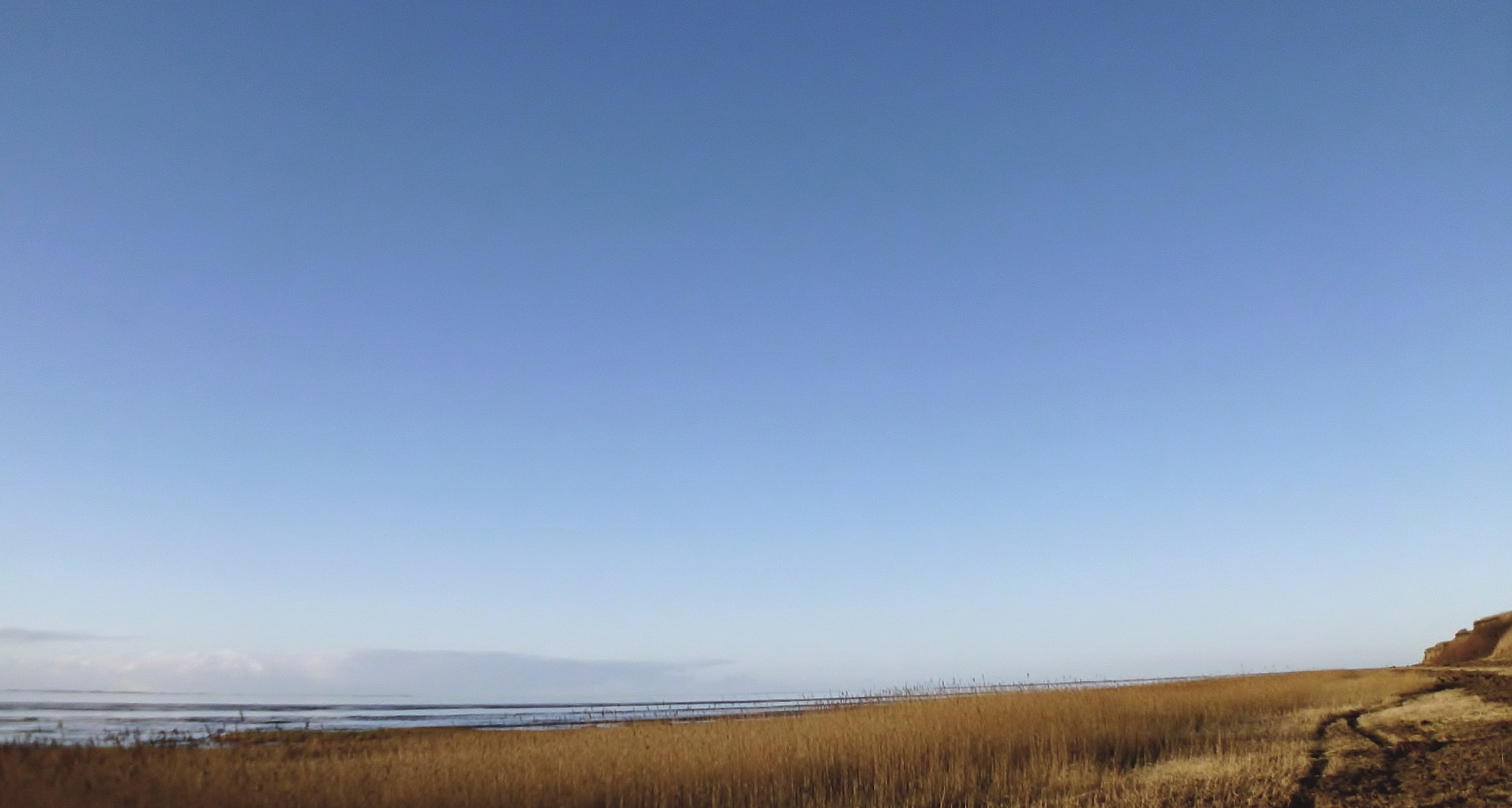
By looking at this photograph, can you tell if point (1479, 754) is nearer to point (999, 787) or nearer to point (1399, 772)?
point (1399, 772)

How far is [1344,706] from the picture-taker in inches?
831

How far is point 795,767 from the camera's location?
1260 cm

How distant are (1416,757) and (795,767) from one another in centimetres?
863

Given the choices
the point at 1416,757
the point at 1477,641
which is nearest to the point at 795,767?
the point at 1416,757

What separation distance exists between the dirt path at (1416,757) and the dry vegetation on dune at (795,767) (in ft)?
1.58

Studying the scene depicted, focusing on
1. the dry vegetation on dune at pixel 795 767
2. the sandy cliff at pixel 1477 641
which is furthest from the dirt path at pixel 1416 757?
the sandy cliff at pixel 1477 641

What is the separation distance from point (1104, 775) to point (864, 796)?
12.7ft

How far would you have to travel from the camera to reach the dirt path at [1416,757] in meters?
9.11

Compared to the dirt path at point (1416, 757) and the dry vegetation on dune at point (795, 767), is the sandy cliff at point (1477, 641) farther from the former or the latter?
the dry vegetation on dune at point (795, 767)

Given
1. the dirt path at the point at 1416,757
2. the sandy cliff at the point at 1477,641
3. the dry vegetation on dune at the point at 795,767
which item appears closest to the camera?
the dry vegetation on dune at the point at 795,767

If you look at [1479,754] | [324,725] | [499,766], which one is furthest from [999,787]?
[324,725]

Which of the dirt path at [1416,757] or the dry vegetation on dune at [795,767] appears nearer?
the dry vegetation on dune at [795,767]

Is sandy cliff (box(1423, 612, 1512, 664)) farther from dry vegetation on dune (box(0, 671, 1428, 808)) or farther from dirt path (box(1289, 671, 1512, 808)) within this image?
dry vegetation on dune (box(0, 671, 1428, 808))

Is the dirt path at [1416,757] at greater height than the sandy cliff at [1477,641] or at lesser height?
greater
